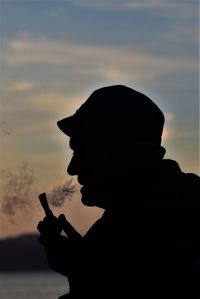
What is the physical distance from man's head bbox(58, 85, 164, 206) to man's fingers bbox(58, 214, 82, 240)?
24cm

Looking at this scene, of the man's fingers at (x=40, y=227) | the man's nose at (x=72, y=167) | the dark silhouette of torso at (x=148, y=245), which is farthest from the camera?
the man's nose at (x=72, y=167)

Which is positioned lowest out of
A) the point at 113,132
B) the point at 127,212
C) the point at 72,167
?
the point at 127,212

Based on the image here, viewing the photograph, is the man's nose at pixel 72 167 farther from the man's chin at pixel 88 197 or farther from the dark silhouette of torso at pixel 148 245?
the dark silhouette of torso at pixel 148 245

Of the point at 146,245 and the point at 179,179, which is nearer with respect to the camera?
the point at 146,245

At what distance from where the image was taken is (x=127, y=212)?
8.20m

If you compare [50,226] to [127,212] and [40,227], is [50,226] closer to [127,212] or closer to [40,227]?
[40,227]

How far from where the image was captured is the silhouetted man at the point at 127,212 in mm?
7984

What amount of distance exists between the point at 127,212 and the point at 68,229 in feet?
1.57

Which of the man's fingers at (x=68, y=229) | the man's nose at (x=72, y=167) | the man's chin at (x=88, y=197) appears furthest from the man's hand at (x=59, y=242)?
the man's nose at (x=72, y=167)

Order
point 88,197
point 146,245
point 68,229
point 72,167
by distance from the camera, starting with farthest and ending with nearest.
Result: point 72,167
point 88,197
point 68,229
point 146,245

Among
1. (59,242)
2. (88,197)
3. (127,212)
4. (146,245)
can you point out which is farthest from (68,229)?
A: (146,245)

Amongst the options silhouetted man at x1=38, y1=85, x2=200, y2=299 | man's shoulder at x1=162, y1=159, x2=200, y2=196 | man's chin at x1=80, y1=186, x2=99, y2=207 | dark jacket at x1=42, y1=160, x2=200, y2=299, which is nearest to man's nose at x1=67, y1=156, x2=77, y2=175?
silhouetted man at x1=38, y1=85, x2=200, y2=299

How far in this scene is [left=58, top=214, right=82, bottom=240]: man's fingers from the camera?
26.8ft

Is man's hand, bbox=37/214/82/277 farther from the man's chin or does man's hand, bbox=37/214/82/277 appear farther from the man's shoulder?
the man's shoulder
